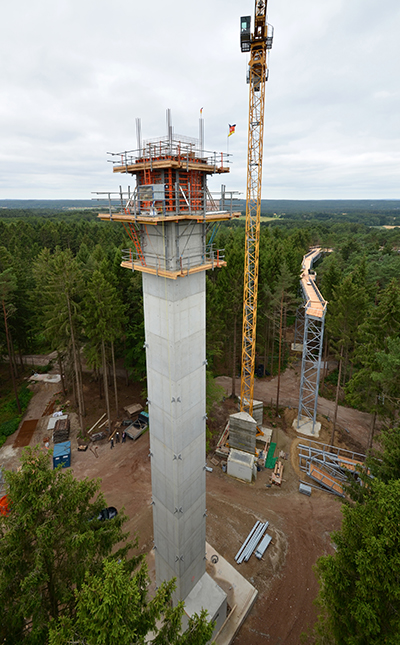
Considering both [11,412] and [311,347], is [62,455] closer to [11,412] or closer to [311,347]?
[11,412]

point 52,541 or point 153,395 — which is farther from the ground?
point 153,395

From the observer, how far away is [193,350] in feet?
43.0

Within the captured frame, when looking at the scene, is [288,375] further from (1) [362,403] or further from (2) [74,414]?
(2) [74,414]

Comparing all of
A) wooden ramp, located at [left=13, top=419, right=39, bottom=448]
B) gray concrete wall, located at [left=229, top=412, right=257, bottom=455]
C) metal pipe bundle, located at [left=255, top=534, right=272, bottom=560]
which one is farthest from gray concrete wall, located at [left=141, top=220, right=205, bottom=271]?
wooden ramp, located at [left=13, top=419, right=39, bottom=448]

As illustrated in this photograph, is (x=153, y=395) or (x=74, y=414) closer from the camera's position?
(x=153, y=395)

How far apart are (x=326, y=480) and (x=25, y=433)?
2629 cm

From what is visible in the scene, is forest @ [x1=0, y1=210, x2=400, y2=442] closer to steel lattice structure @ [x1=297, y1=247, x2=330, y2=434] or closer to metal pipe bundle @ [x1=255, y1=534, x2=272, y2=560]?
steel lattice structure @ [x1=297, y1=247, x2=330, y2=434]

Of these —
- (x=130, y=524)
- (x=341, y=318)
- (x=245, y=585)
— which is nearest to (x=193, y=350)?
(x=245, y=585)

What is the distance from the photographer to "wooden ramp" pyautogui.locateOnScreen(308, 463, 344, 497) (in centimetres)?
2348

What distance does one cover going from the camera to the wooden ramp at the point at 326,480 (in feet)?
77.0

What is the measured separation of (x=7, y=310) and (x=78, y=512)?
28148mm

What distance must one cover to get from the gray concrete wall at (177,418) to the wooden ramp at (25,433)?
1839 cm

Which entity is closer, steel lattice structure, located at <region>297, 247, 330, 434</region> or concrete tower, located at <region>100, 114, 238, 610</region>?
concrete tower, located at <region>100, 114, 238, 610</region>

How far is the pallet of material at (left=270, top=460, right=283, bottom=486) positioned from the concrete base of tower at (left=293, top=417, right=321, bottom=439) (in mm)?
5096
